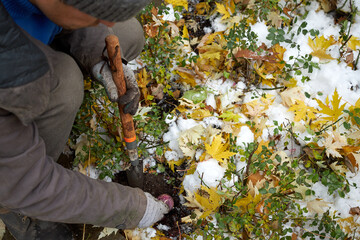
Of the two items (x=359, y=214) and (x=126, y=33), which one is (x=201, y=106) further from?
(x=359, y=214)

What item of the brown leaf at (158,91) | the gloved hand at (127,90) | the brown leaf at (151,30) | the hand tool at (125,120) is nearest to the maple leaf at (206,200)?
the hand tool at (125,120)

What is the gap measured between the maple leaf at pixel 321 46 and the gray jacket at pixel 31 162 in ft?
5.73

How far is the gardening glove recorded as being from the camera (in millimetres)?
1763

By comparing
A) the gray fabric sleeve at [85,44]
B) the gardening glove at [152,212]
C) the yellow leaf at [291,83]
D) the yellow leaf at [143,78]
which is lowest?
the gardening glove at [152,212]

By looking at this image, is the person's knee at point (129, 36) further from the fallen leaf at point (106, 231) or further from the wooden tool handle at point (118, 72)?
the fallen leaf at point (106, 231)

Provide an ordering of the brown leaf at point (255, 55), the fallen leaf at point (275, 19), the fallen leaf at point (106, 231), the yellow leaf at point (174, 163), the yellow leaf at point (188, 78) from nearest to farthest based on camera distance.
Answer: the fallen leaf at point (106, 231) → the yellow leaf at point (174, 163) → the brown leaf at point (255, 55) → the yellow leaf at point (188, 78) → the fallen leaf at point (275, 19)

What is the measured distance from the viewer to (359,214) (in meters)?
1.79

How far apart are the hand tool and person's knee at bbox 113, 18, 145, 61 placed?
1.63 feet

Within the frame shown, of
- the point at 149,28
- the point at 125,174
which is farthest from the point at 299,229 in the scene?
the point at 149,28

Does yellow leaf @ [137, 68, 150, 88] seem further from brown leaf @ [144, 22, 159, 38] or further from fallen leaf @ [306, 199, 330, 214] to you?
fallen leaf @ [306, 199, 330, 214]

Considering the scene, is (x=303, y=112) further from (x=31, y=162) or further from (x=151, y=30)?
(x=31, y=162)

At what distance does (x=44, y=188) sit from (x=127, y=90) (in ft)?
2.15

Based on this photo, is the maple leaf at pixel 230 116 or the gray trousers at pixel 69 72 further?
the maple leaf at pixel 230 116

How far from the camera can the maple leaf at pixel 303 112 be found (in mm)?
2064
